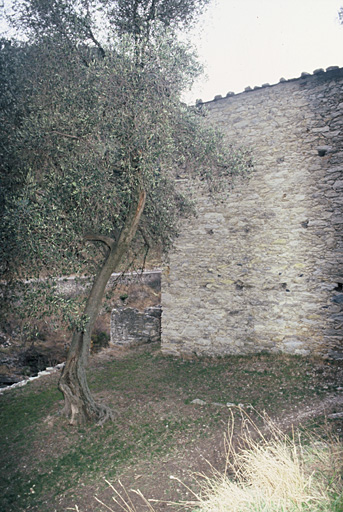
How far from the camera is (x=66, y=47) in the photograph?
6641mm

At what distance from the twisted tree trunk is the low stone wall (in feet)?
18.6

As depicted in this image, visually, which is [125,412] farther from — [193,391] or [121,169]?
[121,169]

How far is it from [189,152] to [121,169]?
1728 mm

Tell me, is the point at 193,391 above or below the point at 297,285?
below

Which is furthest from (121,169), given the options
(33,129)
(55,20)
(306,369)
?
(306,369)

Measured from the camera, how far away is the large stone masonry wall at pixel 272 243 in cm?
798

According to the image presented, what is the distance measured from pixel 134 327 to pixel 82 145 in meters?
7.51

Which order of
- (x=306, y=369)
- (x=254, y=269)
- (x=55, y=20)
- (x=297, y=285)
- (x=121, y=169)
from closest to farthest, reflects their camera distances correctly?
(x=121, y=169) → (x=55, y=20) → (x=306, y=369) → (x=297, y=285) → (x=254, y=269)

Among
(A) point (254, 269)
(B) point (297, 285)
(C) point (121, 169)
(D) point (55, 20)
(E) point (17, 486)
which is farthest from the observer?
(A) point (254, 269)

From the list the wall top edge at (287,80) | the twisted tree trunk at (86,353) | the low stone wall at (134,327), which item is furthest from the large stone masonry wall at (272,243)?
the twisted tree trunk at (86,353)

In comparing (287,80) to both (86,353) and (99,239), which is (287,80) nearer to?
(99,239)

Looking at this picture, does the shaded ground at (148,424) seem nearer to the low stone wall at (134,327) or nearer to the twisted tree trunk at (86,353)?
the twisted tree trunk at (86,353)

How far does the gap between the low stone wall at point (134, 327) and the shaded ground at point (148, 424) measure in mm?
2657

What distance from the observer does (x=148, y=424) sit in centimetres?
612
